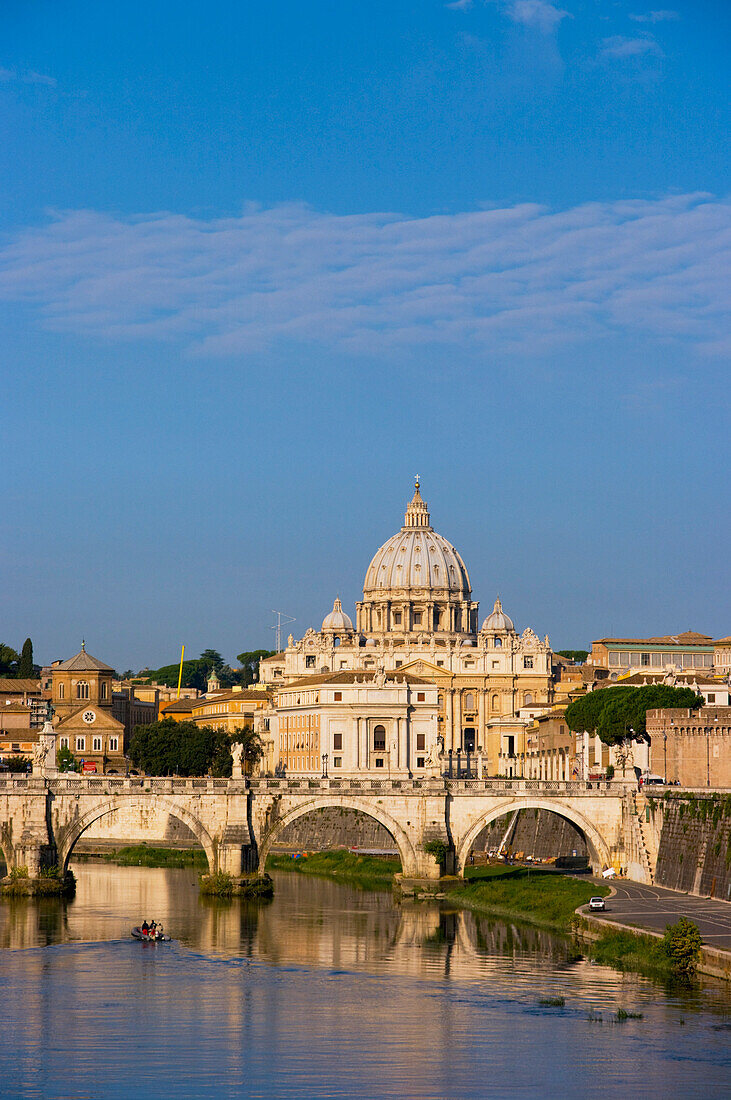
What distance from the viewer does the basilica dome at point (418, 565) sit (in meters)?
192

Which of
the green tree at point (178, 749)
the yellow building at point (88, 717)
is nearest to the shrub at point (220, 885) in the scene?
the green tree at point (178, 749)

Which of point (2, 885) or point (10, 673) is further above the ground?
point (10, 673)

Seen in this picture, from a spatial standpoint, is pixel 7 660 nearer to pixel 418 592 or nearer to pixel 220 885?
pixel 418 592

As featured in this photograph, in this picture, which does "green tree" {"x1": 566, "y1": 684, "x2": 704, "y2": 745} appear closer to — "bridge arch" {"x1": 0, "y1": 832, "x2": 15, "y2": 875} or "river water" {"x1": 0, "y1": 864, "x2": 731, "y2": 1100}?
"river water" {"x1": 0, "y1": 864, "x2": 731, "y2": 1100}

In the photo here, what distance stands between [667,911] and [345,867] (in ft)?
104

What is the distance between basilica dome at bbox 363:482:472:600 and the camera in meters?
192

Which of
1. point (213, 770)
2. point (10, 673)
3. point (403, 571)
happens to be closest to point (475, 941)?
point (213, 770)

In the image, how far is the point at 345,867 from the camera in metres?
82.9

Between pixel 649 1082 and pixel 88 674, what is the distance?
108911 mm

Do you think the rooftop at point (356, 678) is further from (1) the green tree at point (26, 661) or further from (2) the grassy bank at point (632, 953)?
(2) the grassy bank at point (632, 953)

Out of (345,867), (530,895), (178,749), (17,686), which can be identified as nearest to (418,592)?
(17,686)

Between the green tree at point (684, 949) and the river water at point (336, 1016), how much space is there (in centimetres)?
98

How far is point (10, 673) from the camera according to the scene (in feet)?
571

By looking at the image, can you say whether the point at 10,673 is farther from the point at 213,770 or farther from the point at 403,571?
the point at 213,770
